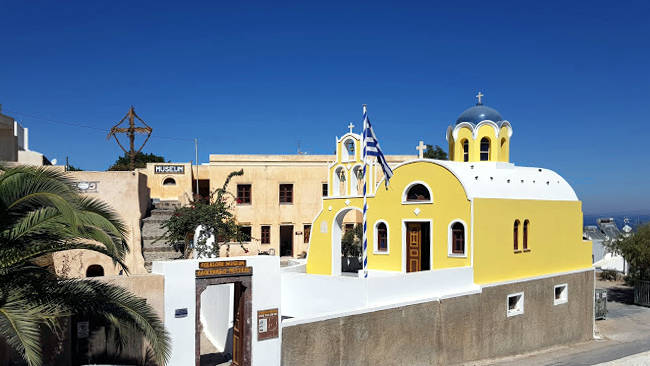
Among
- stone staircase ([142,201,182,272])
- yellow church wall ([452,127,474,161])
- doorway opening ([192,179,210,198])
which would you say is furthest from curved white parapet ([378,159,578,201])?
doorway opening ([192,179,210,198])

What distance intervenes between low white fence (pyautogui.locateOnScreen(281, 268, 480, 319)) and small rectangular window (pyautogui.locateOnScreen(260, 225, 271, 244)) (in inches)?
536

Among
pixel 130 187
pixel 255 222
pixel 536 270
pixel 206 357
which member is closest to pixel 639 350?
pixel 536 270

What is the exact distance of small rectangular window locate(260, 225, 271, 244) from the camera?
99.9 feet

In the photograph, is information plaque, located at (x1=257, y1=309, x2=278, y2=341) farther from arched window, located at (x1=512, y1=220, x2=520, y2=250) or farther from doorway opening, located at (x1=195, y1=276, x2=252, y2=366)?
arched window, located at (x1=512, y1=220, x2=520, y2=250)

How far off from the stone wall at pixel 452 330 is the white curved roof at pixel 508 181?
316cm

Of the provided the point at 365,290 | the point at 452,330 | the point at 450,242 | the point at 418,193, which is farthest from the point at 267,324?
the point at 418,193

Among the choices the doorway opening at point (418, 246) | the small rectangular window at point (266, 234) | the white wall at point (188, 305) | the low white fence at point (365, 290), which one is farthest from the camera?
the small rectangular window at point (266, 234)

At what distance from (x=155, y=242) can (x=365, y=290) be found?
11393mm

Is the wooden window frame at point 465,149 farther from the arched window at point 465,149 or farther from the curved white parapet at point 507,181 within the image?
the curved white parapet at point 507,181

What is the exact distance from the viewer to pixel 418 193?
19422 millimetres

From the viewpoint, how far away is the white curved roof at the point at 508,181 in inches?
717

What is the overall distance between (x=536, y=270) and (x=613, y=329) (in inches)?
277

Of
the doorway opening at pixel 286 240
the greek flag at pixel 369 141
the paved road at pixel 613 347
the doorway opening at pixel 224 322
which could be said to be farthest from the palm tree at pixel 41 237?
the doorway opening at pixel 286 240

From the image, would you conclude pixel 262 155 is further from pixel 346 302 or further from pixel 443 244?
pixel 346 302
